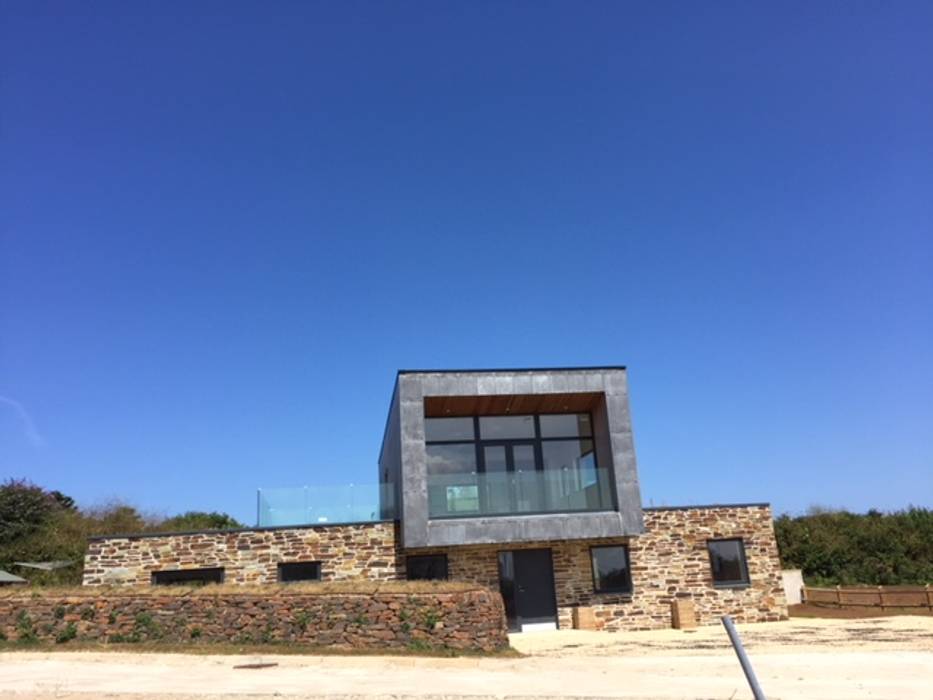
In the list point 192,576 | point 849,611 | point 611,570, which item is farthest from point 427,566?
point 849,611

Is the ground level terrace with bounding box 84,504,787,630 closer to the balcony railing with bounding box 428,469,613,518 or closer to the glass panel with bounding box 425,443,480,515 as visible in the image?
the balcony railing with bounding box 428,469,613,518

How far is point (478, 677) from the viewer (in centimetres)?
1098

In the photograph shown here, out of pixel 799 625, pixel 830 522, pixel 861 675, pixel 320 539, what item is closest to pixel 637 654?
pixel 861 675

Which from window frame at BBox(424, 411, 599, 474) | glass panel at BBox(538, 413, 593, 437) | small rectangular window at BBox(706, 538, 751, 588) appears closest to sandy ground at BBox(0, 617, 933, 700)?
small rectangular window at BBox(706, 538, 751, 588)

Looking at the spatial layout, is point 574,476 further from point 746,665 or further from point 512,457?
point 746,665

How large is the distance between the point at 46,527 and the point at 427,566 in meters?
21.2

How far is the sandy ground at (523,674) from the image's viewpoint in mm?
9578

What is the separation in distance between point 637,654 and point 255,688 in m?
7.61

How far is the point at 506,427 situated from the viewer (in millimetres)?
21594

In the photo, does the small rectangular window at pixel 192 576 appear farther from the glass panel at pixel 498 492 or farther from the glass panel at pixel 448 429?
the glass panel at pixel 498 492

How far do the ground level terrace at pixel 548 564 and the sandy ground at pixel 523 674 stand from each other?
426cm

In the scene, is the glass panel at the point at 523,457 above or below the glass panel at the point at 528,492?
above

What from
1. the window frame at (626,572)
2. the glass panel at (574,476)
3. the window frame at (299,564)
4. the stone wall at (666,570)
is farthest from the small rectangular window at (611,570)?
the window frame at (299,564)

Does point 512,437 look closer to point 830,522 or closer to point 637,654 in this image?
point 637,654
